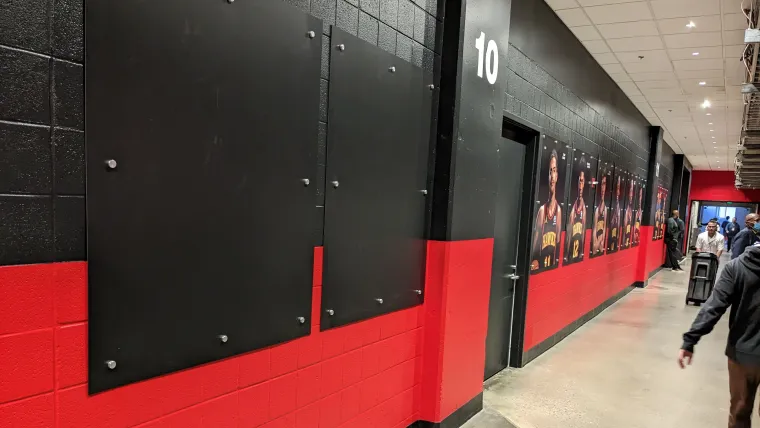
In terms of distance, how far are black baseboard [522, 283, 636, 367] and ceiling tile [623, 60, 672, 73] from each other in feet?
11.2

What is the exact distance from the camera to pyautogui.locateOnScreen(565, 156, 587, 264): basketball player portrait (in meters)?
5.79

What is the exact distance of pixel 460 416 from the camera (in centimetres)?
326

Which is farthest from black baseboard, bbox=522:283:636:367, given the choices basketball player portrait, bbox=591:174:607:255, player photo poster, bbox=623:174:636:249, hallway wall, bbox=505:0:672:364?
player photo poster, bbox=623:174:636:249

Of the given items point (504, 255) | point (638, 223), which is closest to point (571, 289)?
point (504, 255)

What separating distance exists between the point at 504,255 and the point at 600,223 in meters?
3.36

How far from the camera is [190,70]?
1545mm

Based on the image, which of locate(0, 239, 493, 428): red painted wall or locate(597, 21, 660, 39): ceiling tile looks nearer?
locate(0, 239, 493, 428): red painted wall

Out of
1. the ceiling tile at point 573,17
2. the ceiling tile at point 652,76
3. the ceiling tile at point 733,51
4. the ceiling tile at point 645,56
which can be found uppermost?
the ceiling tile at point 573,17

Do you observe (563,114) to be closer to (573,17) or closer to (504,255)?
(573,17)

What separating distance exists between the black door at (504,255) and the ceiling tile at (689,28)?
199 cm

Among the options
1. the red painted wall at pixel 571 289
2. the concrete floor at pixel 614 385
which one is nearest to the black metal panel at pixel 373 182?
the concrete floor at pixel 614 385

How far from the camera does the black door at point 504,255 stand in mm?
4250

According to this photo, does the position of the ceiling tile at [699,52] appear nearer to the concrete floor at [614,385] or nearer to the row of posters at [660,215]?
the concrete floor at [614,385]

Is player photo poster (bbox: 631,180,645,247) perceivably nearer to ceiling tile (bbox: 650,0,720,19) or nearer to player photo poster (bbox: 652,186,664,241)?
player photo poster (bbox: 652,186,664,241)
